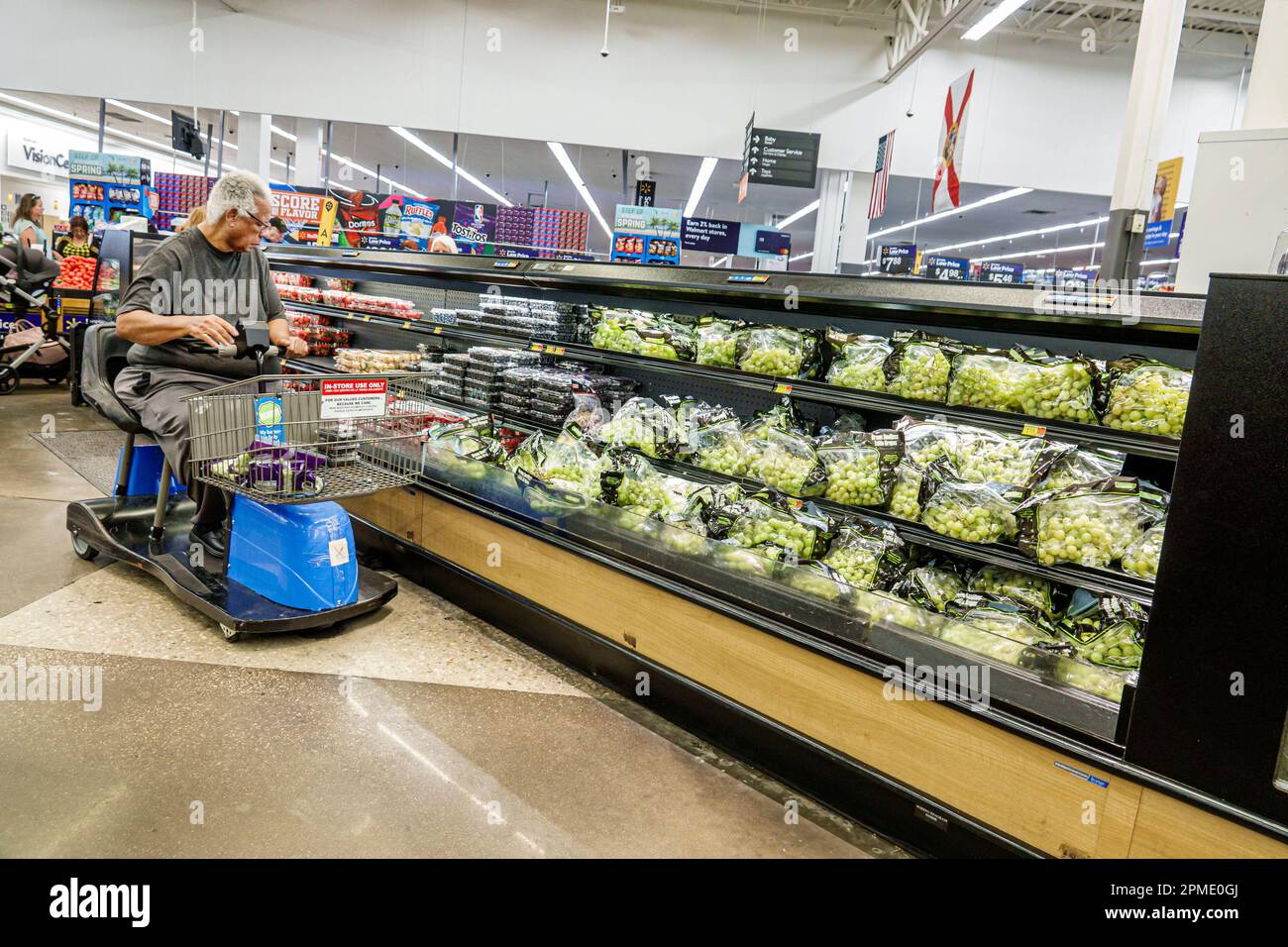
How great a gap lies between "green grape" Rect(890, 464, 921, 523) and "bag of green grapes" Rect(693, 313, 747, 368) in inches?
33.7

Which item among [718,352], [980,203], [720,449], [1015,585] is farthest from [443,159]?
[1015,585]

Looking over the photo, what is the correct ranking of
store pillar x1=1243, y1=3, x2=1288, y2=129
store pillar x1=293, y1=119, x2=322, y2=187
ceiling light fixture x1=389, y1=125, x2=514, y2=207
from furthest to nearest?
ceiling light fixture x1=389, y1=125, x2=514, y2=207 < store pillar x1=293, y1=119, x2=322, y2=187 < store pillar x1=1243, y1=3, x2=1288, y2=129

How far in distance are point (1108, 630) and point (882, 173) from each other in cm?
826

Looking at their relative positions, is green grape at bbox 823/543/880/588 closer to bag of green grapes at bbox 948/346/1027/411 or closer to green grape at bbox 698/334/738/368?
bag of green grapes at bbox 948/346/1027/411

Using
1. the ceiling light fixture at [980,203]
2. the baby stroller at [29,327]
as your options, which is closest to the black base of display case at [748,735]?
the baby stroller at [29,327]

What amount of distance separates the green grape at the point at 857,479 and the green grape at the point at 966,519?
0.21 meters

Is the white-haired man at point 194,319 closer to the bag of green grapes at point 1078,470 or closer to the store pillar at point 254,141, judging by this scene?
the bag of green grapes at point 1078,470

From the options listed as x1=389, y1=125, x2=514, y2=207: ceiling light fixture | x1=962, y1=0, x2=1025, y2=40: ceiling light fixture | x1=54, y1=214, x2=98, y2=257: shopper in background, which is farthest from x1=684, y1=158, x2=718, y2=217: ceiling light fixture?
x1=54, y1=214, x2=98, y2=257: shopper in background

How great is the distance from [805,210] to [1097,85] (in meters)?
8.28

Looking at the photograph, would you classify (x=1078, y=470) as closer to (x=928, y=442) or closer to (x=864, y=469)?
(x=928, y=442)

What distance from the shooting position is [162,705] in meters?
2.61

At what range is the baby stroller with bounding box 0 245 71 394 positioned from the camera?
7875 mm
